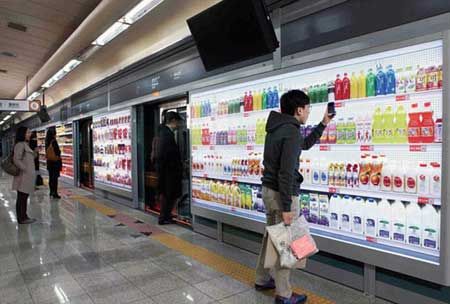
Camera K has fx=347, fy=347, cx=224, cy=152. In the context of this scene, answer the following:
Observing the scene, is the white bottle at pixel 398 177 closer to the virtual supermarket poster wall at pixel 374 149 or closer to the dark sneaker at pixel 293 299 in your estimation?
the virtual supermarket poster wall at pixel 374 149

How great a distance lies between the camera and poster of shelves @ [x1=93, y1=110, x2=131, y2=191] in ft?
23.6

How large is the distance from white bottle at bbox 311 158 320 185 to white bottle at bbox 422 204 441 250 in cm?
94

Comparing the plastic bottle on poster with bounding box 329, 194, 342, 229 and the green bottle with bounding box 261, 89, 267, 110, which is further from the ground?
the green bottle with bounding box 261, 89, 267, 110

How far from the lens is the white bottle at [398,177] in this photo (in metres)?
2.56

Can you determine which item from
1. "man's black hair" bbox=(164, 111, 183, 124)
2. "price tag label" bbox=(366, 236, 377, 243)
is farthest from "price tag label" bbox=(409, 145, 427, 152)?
"man's black hair" bbox=(164, 111, 183, 124)

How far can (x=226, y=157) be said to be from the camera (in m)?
4.36

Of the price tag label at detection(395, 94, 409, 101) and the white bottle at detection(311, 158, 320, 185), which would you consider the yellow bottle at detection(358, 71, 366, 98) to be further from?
the white bottle at detection(311, 158, 320, 185)

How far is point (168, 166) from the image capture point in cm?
552

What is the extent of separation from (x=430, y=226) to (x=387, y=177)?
44 centimetres

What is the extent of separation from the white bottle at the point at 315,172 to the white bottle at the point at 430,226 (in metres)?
0.94

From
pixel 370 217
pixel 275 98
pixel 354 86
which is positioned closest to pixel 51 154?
pixel 275 98

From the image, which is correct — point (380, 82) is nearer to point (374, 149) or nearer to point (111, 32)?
point (374, 149)

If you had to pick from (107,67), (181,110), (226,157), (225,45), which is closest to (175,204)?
(181,110)

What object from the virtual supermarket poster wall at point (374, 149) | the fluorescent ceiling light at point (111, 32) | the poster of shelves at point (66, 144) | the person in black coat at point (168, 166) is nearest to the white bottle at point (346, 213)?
the virtual supermarket poster wall at point (374, 149)
